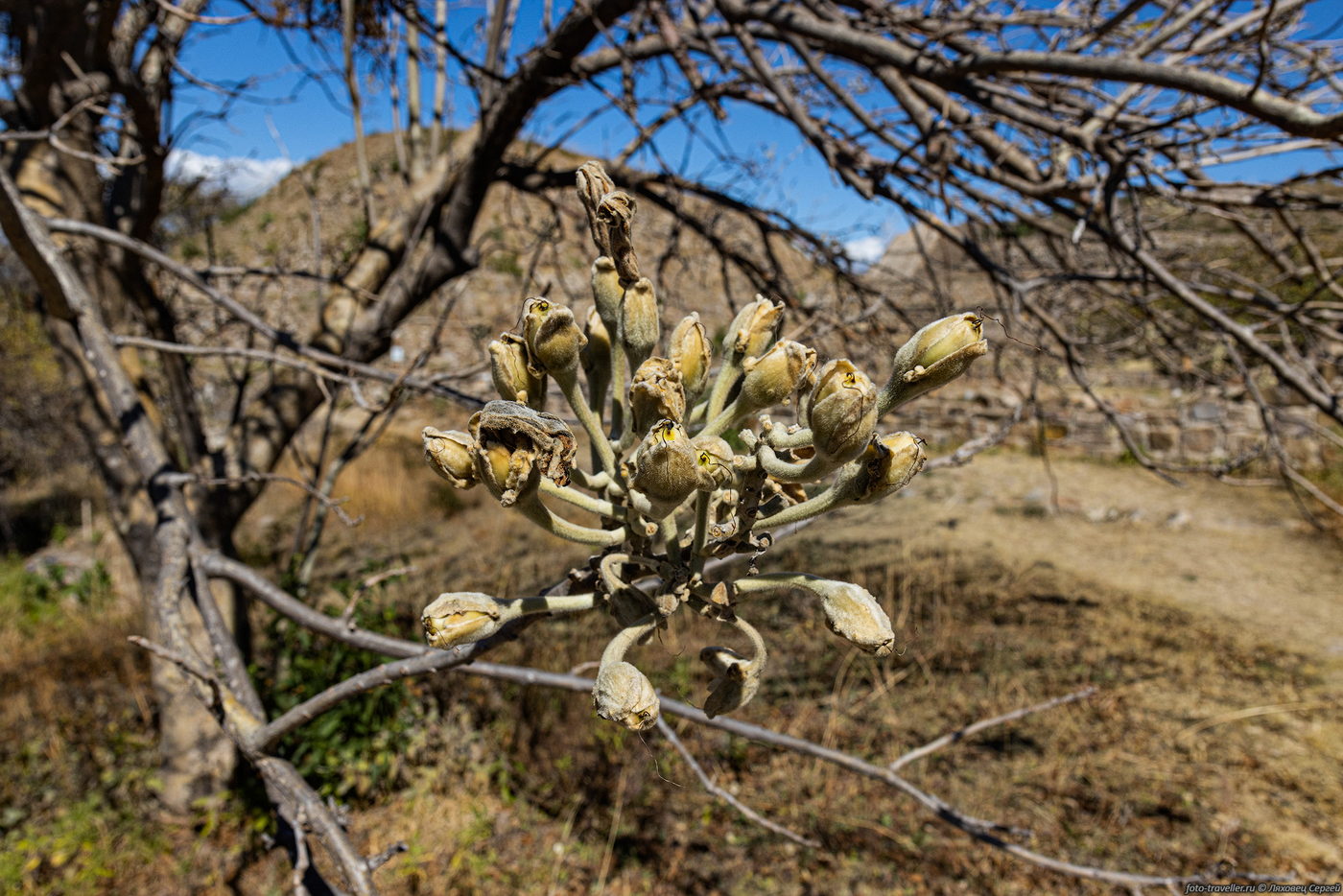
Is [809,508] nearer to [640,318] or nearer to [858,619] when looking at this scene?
[858,619]

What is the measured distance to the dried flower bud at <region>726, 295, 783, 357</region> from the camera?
95 centimetres

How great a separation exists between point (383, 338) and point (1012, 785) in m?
4.90

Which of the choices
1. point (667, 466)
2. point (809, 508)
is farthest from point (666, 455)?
point (809, 508)

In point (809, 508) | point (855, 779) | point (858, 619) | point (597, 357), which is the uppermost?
point (597, 357)

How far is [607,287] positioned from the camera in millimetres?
972

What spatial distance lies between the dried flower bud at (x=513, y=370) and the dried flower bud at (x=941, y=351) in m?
0.46

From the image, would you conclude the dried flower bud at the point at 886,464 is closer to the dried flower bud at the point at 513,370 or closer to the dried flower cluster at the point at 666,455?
the dried flower cluster at the point at 666,455

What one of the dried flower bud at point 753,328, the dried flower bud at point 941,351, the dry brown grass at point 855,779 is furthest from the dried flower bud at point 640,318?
the dry brown grass at point 855,779

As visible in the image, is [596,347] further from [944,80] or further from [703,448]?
[944,80]

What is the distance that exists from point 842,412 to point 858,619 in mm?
245

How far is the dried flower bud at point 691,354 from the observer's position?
0.94 metres

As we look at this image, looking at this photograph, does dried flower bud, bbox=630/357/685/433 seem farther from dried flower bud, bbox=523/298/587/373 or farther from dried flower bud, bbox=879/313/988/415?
dried flower bud, bbox=879/313/988/415

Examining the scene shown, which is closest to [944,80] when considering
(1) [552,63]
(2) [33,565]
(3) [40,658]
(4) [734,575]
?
(1) [552,63]

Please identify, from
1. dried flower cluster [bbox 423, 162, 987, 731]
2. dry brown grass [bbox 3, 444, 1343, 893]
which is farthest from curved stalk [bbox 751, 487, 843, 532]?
dry brown grass [bbox 3, 444, 1343, 893]
